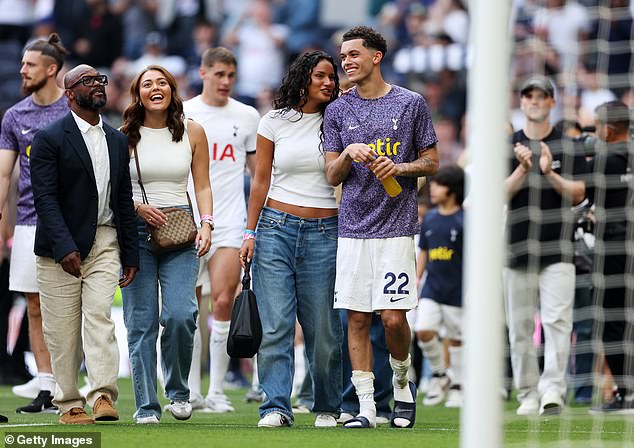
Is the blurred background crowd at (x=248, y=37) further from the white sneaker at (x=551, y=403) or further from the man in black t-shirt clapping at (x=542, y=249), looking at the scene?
the white sneaker at (x=551, y=403)

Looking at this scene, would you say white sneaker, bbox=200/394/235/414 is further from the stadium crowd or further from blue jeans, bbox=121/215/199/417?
blue jeans, bbox=121/215/199/417

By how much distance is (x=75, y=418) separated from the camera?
821 centimetres

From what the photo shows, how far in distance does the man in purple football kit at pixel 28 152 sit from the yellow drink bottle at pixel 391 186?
3.26 m

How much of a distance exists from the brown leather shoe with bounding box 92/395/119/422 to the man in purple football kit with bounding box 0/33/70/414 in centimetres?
195

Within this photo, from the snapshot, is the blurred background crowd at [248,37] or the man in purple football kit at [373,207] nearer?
the man in purple football kit at [373,207]

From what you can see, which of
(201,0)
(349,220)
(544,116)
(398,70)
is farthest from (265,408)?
(201,0)

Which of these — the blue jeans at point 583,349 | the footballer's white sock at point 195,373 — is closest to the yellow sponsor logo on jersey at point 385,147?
the footballer's white sock at point 195,373

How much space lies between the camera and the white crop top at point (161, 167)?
8.71 metres

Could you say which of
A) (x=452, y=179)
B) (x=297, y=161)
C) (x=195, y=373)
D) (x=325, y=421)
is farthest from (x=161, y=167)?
(x=452, y=179)

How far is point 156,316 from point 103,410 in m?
0.75

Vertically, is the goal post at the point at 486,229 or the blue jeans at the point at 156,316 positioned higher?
the goal post at the point at 486,229

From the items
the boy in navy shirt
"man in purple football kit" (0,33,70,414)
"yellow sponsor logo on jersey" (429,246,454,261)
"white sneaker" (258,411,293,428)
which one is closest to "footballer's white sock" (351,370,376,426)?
"white sneaker" (258,411,293,428)

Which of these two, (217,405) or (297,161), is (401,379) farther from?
(217,405)

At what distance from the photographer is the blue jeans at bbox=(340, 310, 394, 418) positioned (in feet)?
30.5
